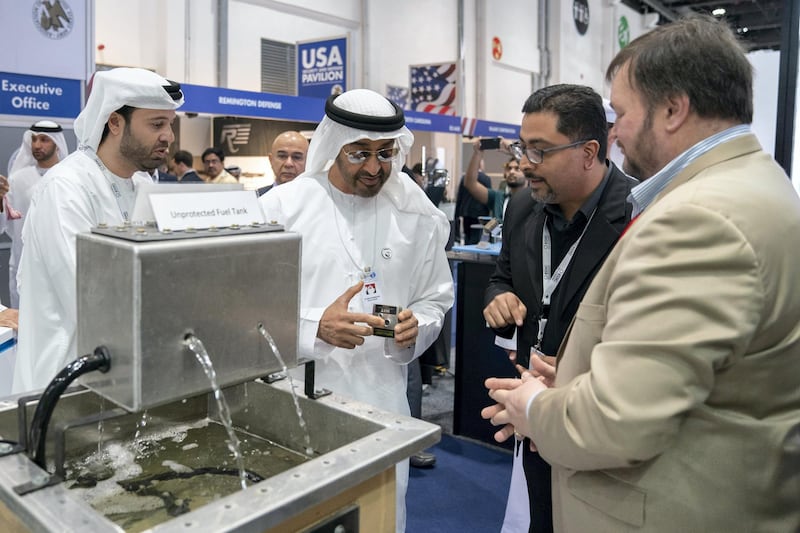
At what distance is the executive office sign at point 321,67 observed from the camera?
8.47 meters

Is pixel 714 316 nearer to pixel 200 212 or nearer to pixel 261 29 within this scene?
pixel 200 212

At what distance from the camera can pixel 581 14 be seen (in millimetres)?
15930

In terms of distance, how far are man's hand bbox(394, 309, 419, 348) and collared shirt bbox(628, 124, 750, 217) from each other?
2.58 ft

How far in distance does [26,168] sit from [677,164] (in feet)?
17.5

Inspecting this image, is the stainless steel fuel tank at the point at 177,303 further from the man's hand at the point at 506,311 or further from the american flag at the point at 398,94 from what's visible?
the american flag at the point at 398,94

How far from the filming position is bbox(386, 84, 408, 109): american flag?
38.3 ft

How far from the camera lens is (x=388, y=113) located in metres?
2.15

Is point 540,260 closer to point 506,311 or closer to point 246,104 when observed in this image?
point 506,311

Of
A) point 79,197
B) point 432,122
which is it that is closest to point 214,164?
point 432,122

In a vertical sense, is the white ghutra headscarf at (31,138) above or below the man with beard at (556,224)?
above

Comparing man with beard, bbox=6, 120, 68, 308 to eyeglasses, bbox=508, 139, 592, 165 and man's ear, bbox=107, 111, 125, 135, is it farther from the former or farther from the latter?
eyeglasses, bbox=508, 139, 592, 165

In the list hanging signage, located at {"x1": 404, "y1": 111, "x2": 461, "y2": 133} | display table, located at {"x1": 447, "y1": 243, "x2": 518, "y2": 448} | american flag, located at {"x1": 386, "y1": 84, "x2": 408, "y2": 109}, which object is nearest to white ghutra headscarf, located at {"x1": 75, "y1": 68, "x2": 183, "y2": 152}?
display table, located at {"x1": 447, "y1": 243, "x2": 518, "y2": 448}

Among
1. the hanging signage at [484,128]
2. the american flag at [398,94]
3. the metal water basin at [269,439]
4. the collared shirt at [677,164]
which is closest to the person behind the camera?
the metal water basin at [269,439]

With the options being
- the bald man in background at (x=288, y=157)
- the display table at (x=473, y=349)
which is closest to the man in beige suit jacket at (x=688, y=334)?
the display table at (x=473, y=349)
